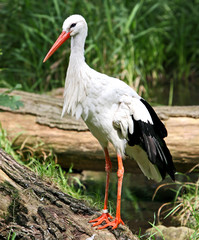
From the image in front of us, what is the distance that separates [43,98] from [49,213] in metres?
2.36

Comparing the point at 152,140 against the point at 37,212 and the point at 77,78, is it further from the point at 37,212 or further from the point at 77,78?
the point at 37,212

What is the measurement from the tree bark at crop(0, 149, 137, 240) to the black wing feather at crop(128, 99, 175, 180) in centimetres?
59

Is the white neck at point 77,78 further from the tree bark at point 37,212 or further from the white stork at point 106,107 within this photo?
the tree bark at point 37,212

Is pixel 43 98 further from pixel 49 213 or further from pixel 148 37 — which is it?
pixel 148 37

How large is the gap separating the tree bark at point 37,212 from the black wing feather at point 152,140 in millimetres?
593

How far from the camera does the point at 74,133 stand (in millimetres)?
4520

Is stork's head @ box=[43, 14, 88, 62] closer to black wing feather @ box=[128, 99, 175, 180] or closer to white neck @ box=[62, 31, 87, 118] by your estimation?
white neck @ box=[62, 31, 87, 118]

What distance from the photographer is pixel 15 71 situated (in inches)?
281

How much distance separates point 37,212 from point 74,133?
1767 mm

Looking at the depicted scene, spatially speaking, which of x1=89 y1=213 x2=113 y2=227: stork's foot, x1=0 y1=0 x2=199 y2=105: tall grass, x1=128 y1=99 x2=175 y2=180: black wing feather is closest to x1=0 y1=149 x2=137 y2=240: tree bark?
x1=89 y1=213 x2=113 y2=227: stork's foot

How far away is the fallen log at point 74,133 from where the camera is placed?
4.22m

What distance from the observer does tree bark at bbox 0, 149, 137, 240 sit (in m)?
2.72

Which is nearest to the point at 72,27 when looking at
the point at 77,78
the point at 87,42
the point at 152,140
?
the point at 77,78

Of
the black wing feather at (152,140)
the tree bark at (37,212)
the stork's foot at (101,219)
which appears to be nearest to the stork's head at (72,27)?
the black wing feather at (152,140)
